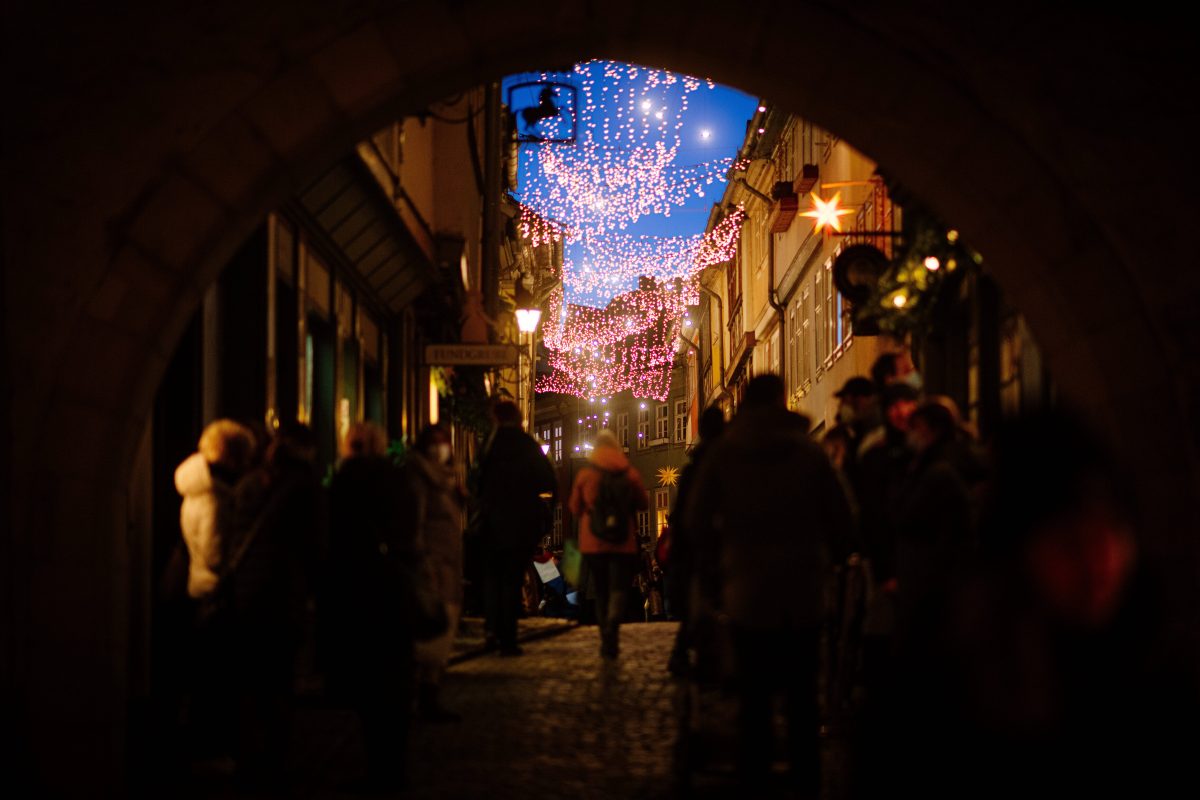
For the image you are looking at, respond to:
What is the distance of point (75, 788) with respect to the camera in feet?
21.5

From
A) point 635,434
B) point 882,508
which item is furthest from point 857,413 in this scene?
point 635,434

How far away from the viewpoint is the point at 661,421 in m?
66.9

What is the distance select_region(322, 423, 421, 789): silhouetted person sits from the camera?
7.18m

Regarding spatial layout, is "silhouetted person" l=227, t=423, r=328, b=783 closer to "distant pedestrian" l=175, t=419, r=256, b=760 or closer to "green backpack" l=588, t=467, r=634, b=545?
"distant pedestrian" l=175, t=419, r=256, b=760

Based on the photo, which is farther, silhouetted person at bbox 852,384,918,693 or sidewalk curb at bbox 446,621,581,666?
sidewalk curb at bbox 446,621,581,666

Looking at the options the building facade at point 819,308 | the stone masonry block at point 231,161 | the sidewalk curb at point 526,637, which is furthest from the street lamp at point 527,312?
the stone masonry block at point 231,161

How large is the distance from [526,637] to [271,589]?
729cm

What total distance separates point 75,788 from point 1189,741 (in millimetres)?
5042

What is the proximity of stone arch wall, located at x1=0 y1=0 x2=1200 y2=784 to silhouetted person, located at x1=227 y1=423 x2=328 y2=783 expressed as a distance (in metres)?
0.56

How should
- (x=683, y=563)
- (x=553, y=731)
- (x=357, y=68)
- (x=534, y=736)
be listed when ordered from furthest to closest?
(x=553, y=731)
(x=534, y=736)
(x=683, y=563)
(x=357, y=68)

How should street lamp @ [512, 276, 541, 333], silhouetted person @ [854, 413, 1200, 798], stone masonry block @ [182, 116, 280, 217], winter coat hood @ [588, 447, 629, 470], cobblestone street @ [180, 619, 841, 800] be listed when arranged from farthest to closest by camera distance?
street lamp @ [512, 276, 541, 333] < winter coat hood @ [588, 447, 629, 470] < cobblestone street @ [180, 619, 841, 800] < stone masonry block @ [182, 116, 280, 217] < silhouetted person @ [854, 413, 1200, 798]

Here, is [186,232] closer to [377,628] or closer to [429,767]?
[377,628]

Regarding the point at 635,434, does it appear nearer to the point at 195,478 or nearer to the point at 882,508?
the point at 882,508

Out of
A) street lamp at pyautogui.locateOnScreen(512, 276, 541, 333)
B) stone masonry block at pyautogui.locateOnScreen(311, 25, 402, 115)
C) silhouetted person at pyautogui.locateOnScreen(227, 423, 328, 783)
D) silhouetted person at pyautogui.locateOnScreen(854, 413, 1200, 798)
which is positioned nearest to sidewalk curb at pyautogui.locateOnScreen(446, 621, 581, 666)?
silhouetted person at pyautogui.locateOnScreen(227, 423, 328, 783)
